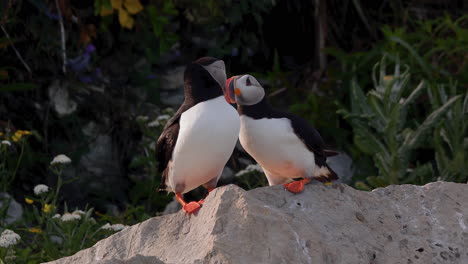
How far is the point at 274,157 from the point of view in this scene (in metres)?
3.52

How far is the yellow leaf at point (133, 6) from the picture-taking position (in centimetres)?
634

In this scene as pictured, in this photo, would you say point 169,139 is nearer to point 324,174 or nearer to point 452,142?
point 324,174

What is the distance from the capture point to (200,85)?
334 cm

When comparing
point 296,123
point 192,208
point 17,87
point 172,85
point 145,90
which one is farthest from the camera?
point 172,85

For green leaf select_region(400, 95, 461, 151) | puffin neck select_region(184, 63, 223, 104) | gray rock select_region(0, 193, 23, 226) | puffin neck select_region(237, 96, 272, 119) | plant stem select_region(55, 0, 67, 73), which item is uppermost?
puffin neck select_region(184, 63, 223, 104)

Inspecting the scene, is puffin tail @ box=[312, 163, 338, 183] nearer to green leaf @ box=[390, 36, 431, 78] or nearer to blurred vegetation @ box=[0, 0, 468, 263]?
blurred vegetation @ box=[0, 0, 468, 263]

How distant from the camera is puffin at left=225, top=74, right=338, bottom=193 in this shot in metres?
3.47

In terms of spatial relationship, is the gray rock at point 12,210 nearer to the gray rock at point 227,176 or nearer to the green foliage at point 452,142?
the gray rock at point 227,176

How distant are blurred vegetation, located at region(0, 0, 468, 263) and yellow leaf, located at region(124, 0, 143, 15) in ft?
0.04

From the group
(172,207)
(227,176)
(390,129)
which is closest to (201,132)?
(172,207)

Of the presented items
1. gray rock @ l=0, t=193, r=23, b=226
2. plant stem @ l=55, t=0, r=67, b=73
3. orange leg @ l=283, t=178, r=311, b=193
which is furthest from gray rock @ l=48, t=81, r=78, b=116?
orange leg @ l=283, t=178, r=311, b=193

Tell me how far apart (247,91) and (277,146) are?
0.98ft

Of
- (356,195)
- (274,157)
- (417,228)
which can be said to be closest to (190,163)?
(274,157)

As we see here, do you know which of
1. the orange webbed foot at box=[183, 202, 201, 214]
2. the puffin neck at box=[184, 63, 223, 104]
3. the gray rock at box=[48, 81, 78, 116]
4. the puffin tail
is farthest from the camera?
the gray rock at box=[48, 81, 78, 116]
